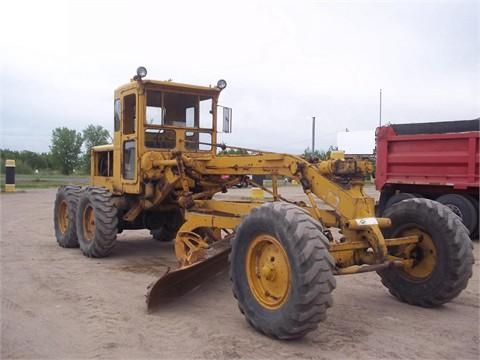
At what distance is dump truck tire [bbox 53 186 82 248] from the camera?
31.2 ft

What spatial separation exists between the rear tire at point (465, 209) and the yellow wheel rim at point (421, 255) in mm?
5450

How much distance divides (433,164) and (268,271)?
7.57 meters

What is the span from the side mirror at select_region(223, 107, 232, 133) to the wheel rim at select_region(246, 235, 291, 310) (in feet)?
12.8

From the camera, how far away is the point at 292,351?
4465mm

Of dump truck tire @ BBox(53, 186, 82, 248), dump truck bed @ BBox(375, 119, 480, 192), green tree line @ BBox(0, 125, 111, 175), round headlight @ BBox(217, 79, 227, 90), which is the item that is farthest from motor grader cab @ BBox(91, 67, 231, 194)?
green tree line @ BBox(0, 125, 111, 175)

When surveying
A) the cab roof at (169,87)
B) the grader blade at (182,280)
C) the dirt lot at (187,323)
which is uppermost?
the cab roof at (169,87)

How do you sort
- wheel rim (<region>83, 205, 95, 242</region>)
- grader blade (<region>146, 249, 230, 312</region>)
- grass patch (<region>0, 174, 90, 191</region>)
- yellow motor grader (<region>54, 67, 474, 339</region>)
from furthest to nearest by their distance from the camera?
grass patch (<region>0, 174, 90, 191</region>) → wheel rim (<region>83, 205, 95, 242</region>) → grader blade (<region>146, 249, 230, 312</region>) → yellow motor grader (<region>54, 67, 474, 339</region>)

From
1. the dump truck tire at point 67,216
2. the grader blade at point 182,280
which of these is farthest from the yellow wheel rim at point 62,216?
the grader blade at point 182,280

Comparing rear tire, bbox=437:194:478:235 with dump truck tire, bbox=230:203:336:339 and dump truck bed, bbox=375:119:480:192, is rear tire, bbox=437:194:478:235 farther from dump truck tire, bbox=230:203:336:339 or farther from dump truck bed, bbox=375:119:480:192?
dump truck tire, bbox=230:203:336:339

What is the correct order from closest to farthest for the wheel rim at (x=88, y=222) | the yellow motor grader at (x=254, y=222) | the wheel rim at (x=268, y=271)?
the yellow motor grader at (x=254, y=222) → the wheel rim at (x=268, y=271) → the wheel rim at (x=88, y=222)

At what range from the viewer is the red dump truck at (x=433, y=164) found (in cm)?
1077

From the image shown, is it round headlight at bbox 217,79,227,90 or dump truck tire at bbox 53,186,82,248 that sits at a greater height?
round headlight at bbox 217,79,227,90

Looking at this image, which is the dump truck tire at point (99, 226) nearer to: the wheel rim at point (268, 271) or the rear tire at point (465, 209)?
the wheel rim at point (268, 271)

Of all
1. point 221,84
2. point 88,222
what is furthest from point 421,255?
point 88,222
